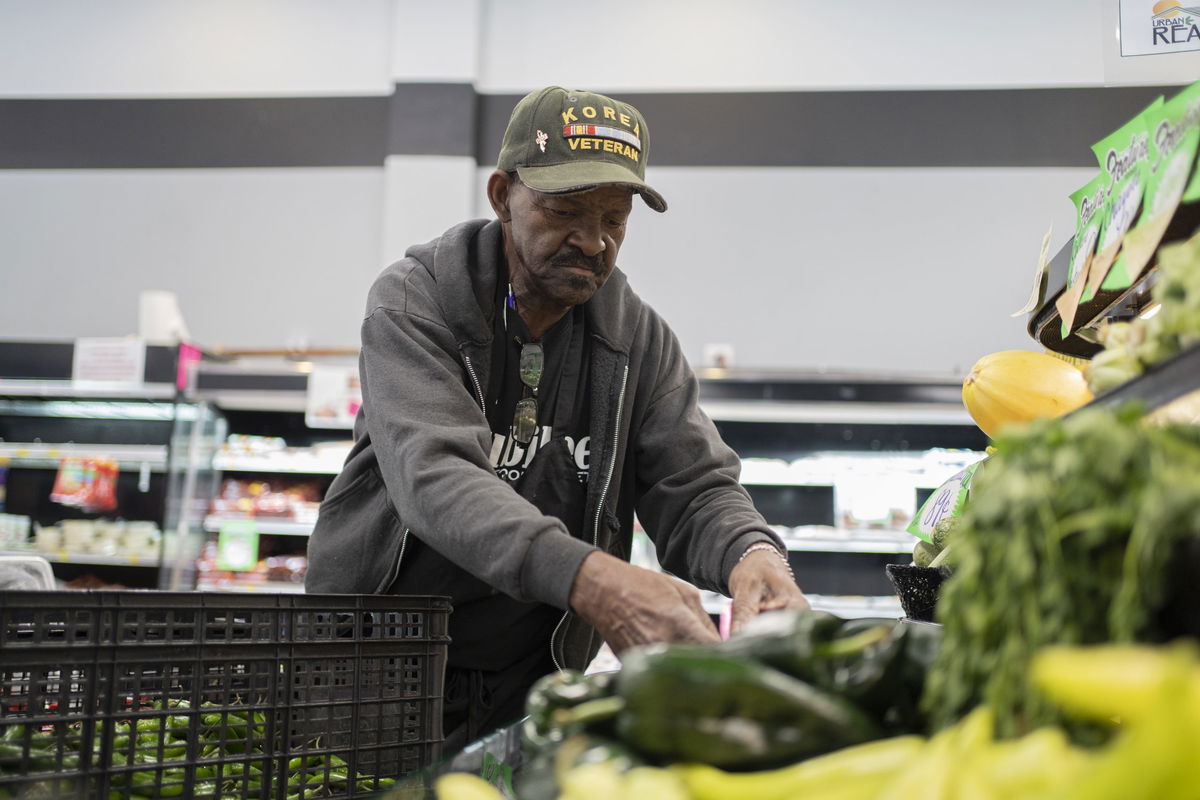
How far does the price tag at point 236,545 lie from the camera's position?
5043 mm

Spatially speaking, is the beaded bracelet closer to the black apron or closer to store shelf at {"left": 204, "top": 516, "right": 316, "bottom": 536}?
the black apron

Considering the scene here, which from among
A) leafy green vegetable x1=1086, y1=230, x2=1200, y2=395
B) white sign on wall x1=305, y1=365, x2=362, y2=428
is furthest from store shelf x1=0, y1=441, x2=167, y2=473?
leafy green vegetable x1=1086, y1=230, x2=1200, y2=395

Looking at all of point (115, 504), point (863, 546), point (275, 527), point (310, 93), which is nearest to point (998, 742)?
point (863, 546)

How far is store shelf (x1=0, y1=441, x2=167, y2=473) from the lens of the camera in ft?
17.0

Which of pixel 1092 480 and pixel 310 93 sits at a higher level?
pixel 310 93

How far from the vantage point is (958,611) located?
64 cm

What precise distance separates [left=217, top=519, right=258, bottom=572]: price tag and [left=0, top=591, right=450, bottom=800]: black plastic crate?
3.77 m

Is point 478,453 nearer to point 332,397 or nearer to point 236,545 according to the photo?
point 332,397

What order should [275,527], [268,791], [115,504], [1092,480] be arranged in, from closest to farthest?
[1092,480] → [268,791] → [275,527] → [115,504]

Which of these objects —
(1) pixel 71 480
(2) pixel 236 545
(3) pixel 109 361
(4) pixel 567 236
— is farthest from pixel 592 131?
(1) pixel 71 480

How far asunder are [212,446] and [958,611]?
5.13m

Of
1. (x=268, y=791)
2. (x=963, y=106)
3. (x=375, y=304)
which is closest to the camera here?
(x=268, y=791)

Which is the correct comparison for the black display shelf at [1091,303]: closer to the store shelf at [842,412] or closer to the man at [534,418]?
the man at [534,418]

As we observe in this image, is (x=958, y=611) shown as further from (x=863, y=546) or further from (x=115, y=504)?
(x=115, y=504)
